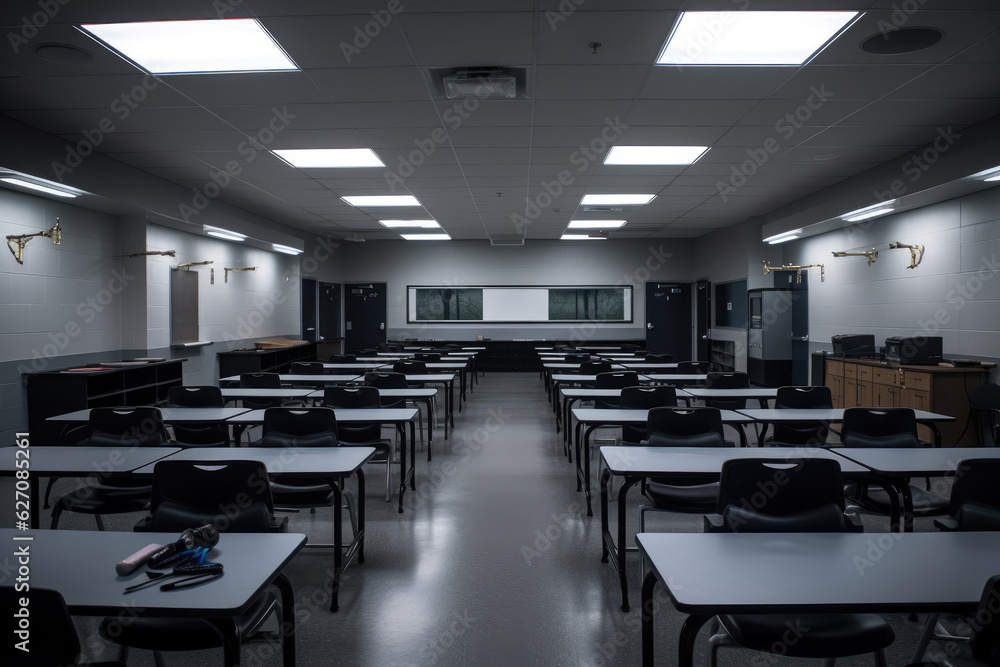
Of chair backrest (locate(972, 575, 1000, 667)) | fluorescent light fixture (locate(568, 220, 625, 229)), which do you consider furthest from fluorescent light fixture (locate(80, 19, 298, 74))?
fluorescent light fixture (locate(568, 220, 625, 229))

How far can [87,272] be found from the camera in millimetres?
6551

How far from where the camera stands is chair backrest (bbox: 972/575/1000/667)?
1.33m

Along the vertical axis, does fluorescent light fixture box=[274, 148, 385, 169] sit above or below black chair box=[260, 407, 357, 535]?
above

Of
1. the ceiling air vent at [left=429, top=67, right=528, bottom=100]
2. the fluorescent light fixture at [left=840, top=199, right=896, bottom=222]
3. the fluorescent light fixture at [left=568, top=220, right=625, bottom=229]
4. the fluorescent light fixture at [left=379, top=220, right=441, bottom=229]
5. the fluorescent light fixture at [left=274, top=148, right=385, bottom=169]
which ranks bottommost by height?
the fluorescent light fixture at [left=840, top=199, right=896, bottom=222]

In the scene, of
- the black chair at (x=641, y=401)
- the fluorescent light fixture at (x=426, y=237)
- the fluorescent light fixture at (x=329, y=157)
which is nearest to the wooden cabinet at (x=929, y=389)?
the black chair at (x=641, y=401)

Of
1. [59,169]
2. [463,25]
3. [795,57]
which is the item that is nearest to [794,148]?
[795,57]

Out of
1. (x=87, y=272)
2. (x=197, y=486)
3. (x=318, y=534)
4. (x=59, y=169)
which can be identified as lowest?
(x=318, y=534)

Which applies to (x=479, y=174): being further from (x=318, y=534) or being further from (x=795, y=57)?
(x=318, y=534)

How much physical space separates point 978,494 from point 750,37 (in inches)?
115

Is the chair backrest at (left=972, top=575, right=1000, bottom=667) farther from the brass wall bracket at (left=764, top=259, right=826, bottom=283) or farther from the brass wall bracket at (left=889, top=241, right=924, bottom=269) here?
the brass wall bracket at (left=764, top=259, right=826, bottom=283)

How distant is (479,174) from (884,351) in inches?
203

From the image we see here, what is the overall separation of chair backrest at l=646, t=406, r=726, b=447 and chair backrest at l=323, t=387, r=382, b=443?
217 centimetres

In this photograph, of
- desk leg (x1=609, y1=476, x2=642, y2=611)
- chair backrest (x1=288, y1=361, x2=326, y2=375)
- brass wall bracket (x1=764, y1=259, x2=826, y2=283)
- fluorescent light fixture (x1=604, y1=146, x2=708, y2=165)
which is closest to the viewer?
desk leg (x1=609, y1=476, x2=642, y2=611)

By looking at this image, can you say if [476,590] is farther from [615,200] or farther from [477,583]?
[615,200]
